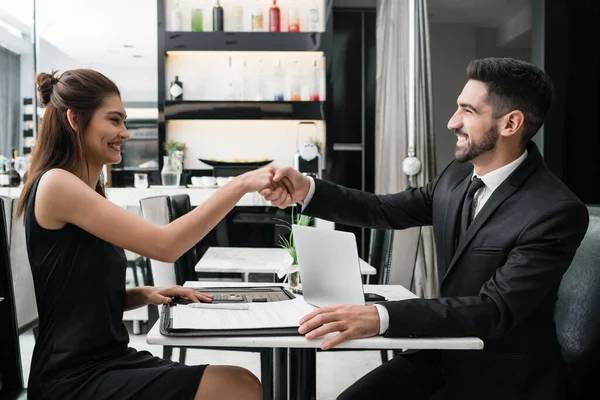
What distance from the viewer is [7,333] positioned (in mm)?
1683

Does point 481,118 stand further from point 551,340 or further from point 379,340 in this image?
point 379,340

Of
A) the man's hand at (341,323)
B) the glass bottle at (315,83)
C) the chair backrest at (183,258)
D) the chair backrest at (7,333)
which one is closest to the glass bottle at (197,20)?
the glass bottle at (315,83)

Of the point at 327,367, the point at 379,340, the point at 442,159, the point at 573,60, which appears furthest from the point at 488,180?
the point at 442,159

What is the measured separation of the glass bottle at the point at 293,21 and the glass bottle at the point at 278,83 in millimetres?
316

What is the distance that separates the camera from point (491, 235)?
1.68m

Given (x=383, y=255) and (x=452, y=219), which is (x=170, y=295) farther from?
(x=383, y=255)

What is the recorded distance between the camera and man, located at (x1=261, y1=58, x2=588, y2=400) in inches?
56.4

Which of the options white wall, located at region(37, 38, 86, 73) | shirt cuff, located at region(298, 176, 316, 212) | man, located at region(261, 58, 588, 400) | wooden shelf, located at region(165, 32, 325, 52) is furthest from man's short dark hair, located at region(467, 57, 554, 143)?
white wall, located at region(37, 38, 86, 73)

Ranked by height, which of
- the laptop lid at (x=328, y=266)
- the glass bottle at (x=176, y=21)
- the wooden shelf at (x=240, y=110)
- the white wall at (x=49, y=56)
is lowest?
the laptop lid at (x=328, y=266)

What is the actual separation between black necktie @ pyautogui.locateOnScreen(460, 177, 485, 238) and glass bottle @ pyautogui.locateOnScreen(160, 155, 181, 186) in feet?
11.8

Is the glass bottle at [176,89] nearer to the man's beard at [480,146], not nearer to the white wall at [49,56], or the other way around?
the white wall at [49,56]

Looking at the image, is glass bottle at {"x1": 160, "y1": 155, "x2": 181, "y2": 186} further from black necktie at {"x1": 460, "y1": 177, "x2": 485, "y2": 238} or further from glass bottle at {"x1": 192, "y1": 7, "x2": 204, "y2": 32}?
black necktie at {"x1": 460, "y1": 177, "x2": 485, "y2": 238}

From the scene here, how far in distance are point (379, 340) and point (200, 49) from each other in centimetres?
443

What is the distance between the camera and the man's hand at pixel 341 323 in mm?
1333
